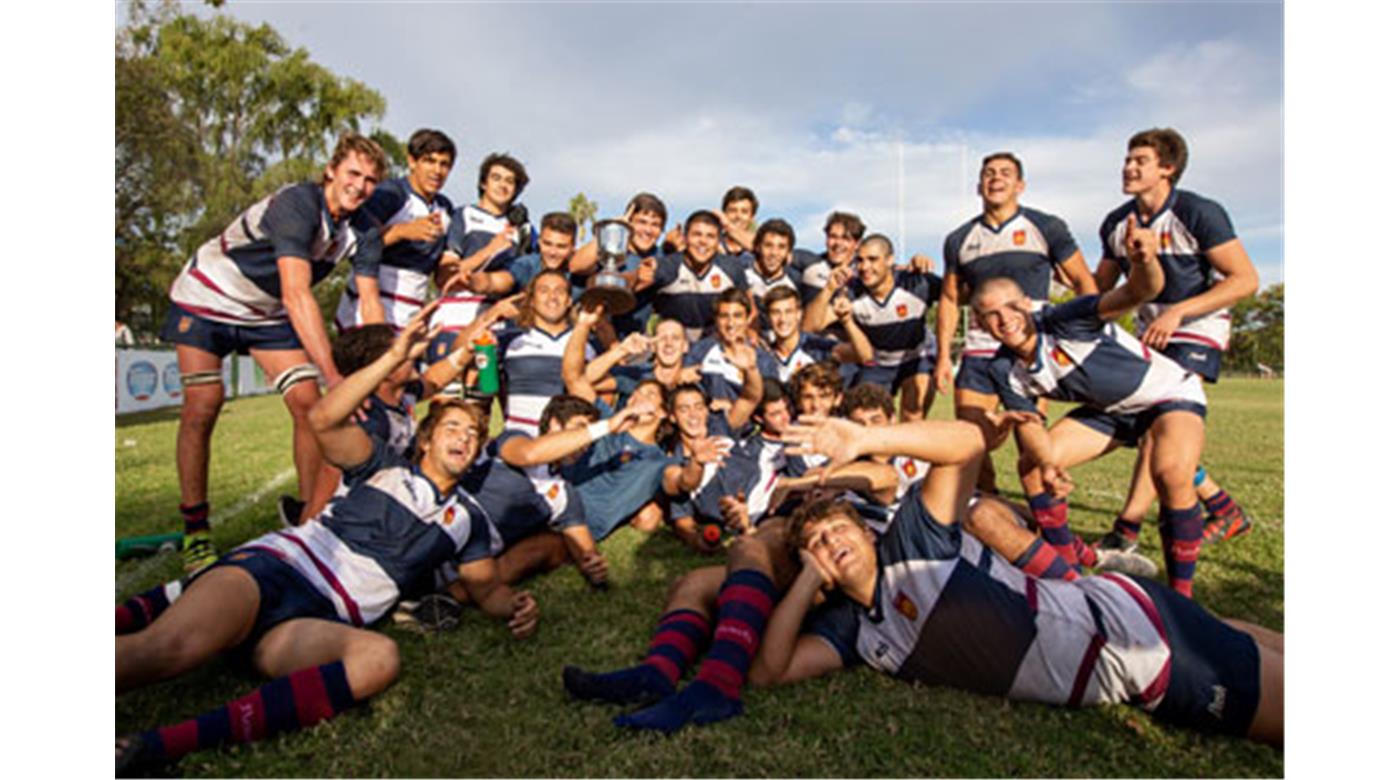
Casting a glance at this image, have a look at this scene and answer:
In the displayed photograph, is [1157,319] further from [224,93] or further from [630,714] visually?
[224,93]

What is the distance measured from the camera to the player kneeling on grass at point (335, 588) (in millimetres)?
2297

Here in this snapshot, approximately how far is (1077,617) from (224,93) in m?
32.9

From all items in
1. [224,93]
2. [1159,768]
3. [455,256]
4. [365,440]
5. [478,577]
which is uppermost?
[224,93]

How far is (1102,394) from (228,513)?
19.4 ft

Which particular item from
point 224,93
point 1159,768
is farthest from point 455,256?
point 224,93

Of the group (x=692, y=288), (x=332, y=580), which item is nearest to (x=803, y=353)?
(x=692, y=288)

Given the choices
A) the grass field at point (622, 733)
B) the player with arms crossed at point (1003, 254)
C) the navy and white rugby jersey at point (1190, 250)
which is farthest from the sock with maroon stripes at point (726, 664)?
the navy and white rugby jersey at point (1190, 250)

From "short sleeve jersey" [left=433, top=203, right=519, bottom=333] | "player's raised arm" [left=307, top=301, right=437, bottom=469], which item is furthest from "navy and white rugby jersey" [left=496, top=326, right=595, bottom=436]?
"player's raised arm" [left=307, top=301, right=437, bottom=469]

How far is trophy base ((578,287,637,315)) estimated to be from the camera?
5.61 meters

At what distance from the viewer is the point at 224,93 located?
27.1 metres

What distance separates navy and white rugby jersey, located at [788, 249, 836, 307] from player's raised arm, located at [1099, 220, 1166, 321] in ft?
9.53

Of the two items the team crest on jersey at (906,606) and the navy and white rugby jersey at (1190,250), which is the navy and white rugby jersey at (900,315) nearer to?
the navy and white rugby jersey at (1190,250)

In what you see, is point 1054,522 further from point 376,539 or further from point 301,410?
point 301,410

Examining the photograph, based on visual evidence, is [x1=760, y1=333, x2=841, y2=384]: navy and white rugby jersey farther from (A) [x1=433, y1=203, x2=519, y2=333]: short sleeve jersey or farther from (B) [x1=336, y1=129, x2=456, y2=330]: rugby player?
(B) [x1=336, y1=129, x2=456, y2=330]: rugby player
